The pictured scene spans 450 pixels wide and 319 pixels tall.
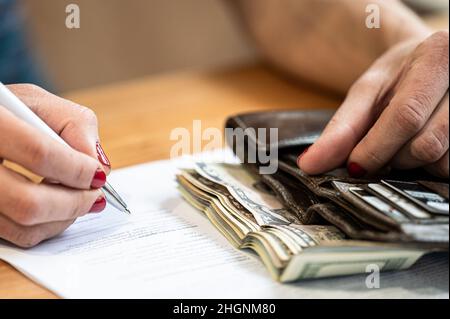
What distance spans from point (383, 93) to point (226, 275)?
14.3 inches

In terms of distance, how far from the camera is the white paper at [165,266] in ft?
2.14

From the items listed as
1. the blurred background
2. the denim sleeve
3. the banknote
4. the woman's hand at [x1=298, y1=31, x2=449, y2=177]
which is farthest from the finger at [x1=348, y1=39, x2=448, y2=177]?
the blurred background

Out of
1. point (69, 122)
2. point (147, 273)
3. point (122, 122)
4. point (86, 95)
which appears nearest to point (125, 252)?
point (147, 273)

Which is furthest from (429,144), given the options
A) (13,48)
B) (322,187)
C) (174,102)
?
(13,48)

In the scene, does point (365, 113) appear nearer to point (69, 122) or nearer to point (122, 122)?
point (69, 122)

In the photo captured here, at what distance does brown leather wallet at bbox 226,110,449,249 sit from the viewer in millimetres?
616

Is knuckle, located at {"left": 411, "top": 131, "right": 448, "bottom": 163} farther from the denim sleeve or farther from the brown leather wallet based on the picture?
the denim sleeve

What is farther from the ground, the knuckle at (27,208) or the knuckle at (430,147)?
the knuckle at (430,147)

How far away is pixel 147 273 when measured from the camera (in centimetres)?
68

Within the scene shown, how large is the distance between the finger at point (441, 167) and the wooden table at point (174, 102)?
42 centimetres

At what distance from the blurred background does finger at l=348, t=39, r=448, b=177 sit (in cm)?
135

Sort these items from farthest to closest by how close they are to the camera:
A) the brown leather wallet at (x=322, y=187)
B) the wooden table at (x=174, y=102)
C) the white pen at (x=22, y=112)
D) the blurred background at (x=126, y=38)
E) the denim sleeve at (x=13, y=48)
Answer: the blurred background at (x=126, y=38) → the denim sleeve at (x=13, y=48) → the wooden table at (x=174, y=102) → the white pen at (x=22, y=112) → the brown leather wallet at (x=322, y=187)

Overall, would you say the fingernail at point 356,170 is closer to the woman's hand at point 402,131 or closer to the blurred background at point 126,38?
the woman's hand at point 402,131

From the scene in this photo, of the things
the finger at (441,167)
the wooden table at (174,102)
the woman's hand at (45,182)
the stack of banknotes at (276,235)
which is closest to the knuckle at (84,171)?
the woman's hand at (45,182)
